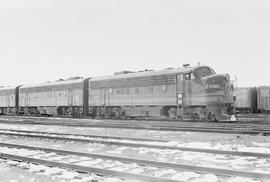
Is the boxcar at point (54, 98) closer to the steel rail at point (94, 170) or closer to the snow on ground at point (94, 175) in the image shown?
the steel rail at point (94, 170)

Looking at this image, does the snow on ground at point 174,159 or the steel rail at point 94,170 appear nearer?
the steel rail at point 94,170

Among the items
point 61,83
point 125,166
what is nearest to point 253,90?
point 61,83

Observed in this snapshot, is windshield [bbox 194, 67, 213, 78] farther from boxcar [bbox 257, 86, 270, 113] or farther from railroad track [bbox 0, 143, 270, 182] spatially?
boxcar [bbox 257, 86, 270, 113]

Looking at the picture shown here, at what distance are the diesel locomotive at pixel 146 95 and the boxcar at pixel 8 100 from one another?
566cm

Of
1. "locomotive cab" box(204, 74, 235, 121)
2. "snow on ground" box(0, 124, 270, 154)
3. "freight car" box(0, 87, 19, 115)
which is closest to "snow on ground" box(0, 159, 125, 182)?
"snow on ground" box(0, 124, 270, 154)

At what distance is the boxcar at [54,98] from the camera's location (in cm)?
3009

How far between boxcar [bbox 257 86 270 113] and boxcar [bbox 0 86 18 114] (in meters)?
26.7

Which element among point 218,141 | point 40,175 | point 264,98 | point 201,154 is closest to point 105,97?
point 218,141

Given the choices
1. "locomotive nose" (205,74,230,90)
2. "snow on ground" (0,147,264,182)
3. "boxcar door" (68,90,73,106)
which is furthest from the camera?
"boxcar door" (68,90,73,106)

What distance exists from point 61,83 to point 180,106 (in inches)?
601

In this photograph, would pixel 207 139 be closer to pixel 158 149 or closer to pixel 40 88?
pixel 158 149

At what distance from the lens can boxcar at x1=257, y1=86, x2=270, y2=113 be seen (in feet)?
111

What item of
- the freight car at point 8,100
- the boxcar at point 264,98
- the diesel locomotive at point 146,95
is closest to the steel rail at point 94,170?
the diesel locomotive at point 146,95

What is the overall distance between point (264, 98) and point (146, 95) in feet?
55.3
